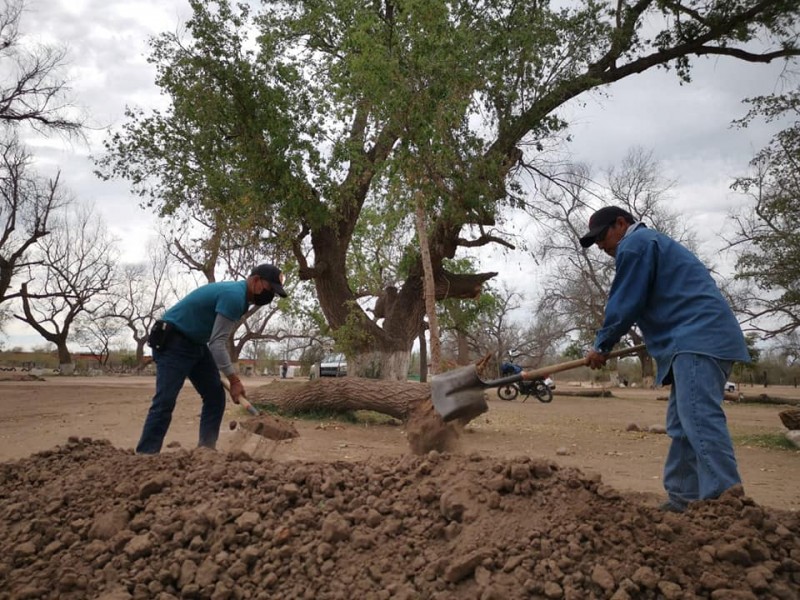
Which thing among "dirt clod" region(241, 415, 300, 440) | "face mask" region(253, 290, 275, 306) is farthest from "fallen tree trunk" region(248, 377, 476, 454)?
"face mask" region(253, 290, 275, 306)

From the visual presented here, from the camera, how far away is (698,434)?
274 centimetres

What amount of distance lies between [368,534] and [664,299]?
1.89 m

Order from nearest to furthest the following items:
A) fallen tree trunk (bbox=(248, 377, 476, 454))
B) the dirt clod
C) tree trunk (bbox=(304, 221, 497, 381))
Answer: the dirt clod → fallen tree trunk (bbox=(248, 377, 476, 454)) → tree trunk (bbox=(304, 221, 497, 381))

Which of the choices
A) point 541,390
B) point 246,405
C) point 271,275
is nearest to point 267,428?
point 246,405

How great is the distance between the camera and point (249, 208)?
36.0 ft

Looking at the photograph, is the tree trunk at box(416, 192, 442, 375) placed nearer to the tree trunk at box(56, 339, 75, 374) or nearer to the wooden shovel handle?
the wooden shovel handle

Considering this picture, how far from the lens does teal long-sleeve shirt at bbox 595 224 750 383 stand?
2.89 metres

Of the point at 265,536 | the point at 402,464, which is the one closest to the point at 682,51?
the point at 402,464

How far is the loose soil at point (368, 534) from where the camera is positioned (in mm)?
2062

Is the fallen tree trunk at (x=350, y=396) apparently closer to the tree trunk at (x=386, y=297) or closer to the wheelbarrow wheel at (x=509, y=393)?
the tree trunk at (x=386, y=297)

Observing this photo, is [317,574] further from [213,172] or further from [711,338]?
[213,172]

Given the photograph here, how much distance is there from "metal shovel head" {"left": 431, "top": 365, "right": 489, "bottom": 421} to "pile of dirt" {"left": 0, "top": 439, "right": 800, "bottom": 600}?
4.07ft

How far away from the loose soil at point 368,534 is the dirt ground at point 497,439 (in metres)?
1.65

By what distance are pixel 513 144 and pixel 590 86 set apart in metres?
1.61
